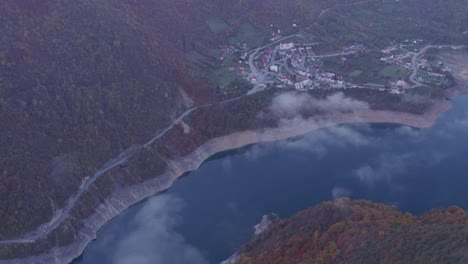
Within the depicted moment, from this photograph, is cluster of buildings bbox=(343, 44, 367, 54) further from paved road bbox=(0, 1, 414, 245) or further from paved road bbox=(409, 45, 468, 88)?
paved road bbox=(0, 1, 414, 245)

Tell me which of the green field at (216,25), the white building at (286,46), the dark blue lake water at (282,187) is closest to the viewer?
the dark blue lake water at (282,187)

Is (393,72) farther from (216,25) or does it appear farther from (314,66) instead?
(216,25)

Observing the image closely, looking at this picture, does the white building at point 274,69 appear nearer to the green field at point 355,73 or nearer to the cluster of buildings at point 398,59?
the green field at point 355,73

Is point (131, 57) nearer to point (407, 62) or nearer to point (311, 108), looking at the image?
point (311, 108)

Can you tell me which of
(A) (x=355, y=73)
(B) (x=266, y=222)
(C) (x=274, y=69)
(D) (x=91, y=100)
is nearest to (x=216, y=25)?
(C) (x=274, y=69)

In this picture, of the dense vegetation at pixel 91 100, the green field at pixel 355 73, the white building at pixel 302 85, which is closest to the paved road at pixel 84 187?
the dense vegetation at pixel 91 100

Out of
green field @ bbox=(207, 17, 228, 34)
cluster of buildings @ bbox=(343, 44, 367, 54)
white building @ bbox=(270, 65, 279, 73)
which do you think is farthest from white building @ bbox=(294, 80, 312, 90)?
green field @ bbox=(207, 17, 228, 34)
